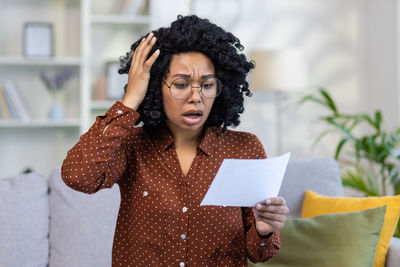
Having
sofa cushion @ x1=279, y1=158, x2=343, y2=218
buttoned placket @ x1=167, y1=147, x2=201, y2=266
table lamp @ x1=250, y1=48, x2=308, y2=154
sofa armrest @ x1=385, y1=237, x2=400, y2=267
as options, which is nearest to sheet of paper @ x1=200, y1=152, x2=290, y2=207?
buttoned placket @ x1=167, y1=147, x2=201, y2=266

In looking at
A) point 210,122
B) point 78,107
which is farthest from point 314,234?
point 78,107

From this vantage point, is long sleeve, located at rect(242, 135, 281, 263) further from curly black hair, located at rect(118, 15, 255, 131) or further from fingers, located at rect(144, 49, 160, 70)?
fingers, located at rect(144, 49, 160, 70)

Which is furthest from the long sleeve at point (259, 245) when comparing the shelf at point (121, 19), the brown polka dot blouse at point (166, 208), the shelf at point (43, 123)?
the shelf at point (121, 19)

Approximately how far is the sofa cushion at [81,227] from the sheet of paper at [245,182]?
2.98 ft

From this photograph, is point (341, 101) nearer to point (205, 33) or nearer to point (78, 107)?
point (78, 107)

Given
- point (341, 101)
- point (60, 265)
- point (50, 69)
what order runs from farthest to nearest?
point (341, 101) → point (50, 69) → point (60, 265)

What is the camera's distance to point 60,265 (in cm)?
199

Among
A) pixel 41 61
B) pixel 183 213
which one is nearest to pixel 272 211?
pixel 183 213

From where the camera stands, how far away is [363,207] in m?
2.01

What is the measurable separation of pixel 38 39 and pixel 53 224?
78.2 inches

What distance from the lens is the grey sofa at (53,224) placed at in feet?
6.38

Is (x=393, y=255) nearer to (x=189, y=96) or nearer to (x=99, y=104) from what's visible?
(x=189, y=96)

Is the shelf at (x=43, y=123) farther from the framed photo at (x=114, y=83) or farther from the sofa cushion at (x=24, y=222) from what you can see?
the sofa cushion at (x=24, y=222)

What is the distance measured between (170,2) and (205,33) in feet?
8.32
